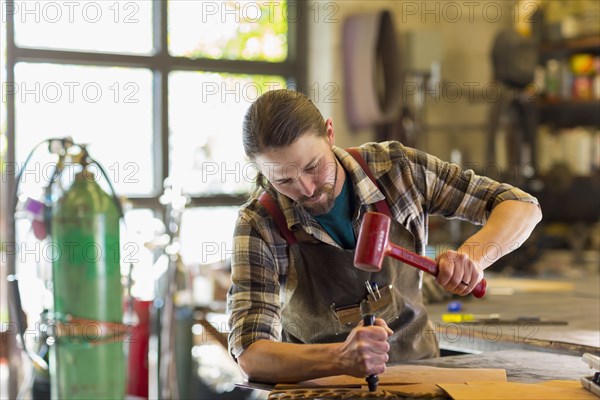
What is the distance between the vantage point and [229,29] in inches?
228

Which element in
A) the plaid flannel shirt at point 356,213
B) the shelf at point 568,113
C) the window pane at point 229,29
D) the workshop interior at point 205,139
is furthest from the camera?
the shelf at point 568,113

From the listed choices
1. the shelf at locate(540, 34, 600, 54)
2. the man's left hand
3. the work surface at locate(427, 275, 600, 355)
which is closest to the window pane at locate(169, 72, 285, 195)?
the shelf at locate(540, 34, 600, 54)

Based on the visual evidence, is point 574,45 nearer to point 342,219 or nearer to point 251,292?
point 342,219

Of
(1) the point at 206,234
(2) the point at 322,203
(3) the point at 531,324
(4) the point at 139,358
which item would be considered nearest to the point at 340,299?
(2) the point at 322,203

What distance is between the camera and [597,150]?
6.05 m

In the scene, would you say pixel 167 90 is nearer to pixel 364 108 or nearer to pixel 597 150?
pixel 364 108

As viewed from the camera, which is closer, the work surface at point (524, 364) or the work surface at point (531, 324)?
the work surface at point (524, 364)

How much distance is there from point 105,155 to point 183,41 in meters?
0.87

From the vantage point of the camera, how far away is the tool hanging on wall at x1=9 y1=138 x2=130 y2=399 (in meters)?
3.03

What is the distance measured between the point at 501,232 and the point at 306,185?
538 millimetres

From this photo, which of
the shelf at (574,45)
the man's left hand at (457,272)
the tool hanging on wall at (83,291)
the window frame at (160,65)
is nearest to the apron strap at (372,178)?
the man's left hand at (457,272)

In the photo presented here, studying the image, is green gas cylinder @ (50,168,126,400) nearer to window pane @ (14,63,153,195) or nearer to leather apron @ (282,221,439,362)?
leather apron @ (282,221,439,362)

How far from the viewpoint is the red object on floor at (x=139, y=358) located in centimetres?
475

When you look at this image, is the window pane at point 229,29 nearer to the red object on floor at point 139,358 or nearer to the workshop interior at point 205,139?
the workshop interior at point 205,139
